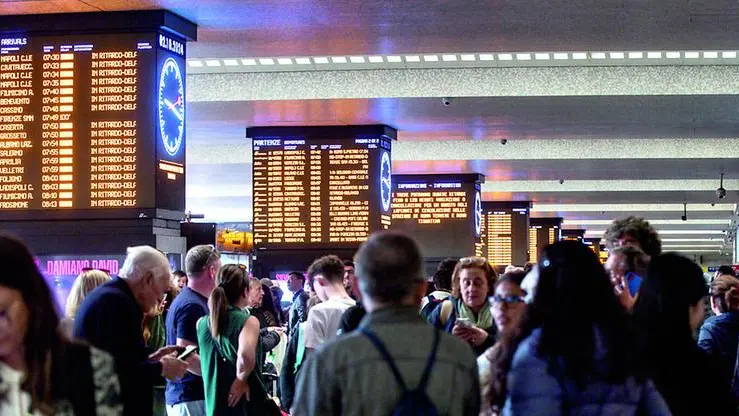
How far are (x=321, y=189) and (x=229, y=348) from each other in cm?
1043

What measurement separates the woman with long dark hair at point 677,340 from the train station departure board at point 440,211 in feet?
64.1

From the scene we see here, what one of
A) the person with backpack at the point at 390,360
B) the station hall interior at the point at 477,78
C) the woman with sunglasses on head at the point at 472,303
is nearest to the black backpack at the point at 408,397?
the person with backpack at the point at 390,360

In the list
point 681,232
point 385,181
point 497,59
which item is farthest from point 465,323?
point 681,232

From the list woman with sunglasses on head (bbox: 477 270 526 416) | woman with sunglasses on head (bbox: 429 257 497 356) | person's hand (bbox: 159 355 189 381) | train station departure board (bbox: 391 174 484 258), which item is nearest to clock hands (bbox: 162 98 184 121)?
woman with sunglasses on head (bbox: 429 257 497 356)

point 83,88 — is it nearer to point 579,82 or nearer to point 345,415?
point 579,82

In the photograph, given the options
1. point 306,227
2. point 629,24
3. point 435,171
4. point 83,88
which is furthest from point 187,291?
point 435,171

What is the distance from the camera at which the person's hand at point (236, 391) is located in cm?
709

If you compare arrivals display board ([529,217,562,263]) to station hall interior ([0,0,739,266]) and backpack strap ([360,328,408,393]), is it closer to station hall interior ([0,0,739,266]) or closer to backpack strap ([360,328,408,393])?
station hall interior ([0,0,739,266])

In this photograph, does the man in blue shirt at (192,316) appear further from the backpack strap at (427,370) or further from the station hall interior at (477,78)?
the backpack strap at (427,370)

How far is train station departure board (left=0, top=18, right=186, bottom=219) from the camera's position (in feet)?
34.6

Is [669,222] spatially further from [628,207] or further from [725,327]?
[725,327]

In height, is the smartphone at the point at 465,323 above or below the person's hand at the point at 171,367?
above

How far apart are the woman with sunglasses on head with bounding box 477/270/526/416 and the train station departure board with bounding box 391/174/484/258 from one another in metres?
19.6

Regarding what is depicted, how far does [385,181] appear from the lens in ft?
58.5
